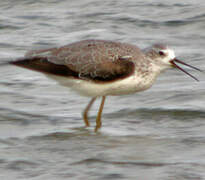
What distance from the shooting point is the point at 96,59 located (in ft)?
26.5

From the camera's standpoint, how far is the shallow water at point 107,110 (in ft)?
21.6

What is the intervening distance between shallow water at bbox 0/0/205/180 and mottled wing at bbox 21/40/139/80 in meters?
0.78

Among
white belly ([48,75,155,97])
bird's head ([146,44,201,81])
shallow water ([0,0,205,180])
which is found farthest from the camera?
bird's head ([146,44,201,81])

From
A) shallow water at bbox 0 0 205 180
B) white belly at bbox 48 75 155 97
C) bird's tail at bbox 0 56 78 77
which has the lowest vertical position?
shallow water at bbox 0 0 205 180

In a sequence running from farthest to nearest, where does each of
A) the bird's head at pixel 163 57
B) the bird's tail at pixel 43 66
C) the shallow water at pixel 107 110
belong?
the bird's head at pixel 163 57 → the bird's tail at pixel 43 66 → the shallow water at pixel 107 110

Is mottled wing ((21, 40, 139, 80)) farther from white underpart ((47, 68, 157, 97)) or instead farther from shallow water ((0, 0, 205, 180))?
shallow water ((0, 0, 205, 180))

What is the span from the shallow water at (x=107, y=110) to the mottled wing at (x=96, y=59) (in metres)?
0.78

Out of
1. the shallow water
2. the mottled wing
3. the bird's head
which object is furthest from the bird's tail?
the bird's head

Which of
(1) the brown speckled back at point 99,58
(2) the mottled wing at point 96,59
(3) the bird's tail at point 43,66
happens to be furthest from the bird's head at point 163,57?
(3) the bird's tail at point 43,66

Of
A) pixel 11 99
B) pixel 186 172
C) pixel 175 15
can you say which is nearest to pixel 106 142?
pixel 186 172

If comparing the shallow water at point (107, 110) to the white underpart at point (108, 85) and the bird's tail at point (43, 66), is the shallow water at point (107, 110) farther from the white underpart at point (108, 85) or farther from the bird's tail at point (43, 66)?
the bird's tail at point (43, 66)

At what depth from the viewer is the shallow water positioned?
6598 mm

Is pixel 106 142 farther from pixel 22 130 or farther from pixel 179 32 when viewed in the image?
pixel 179 32

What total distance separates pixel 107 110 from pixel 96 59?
128cm
